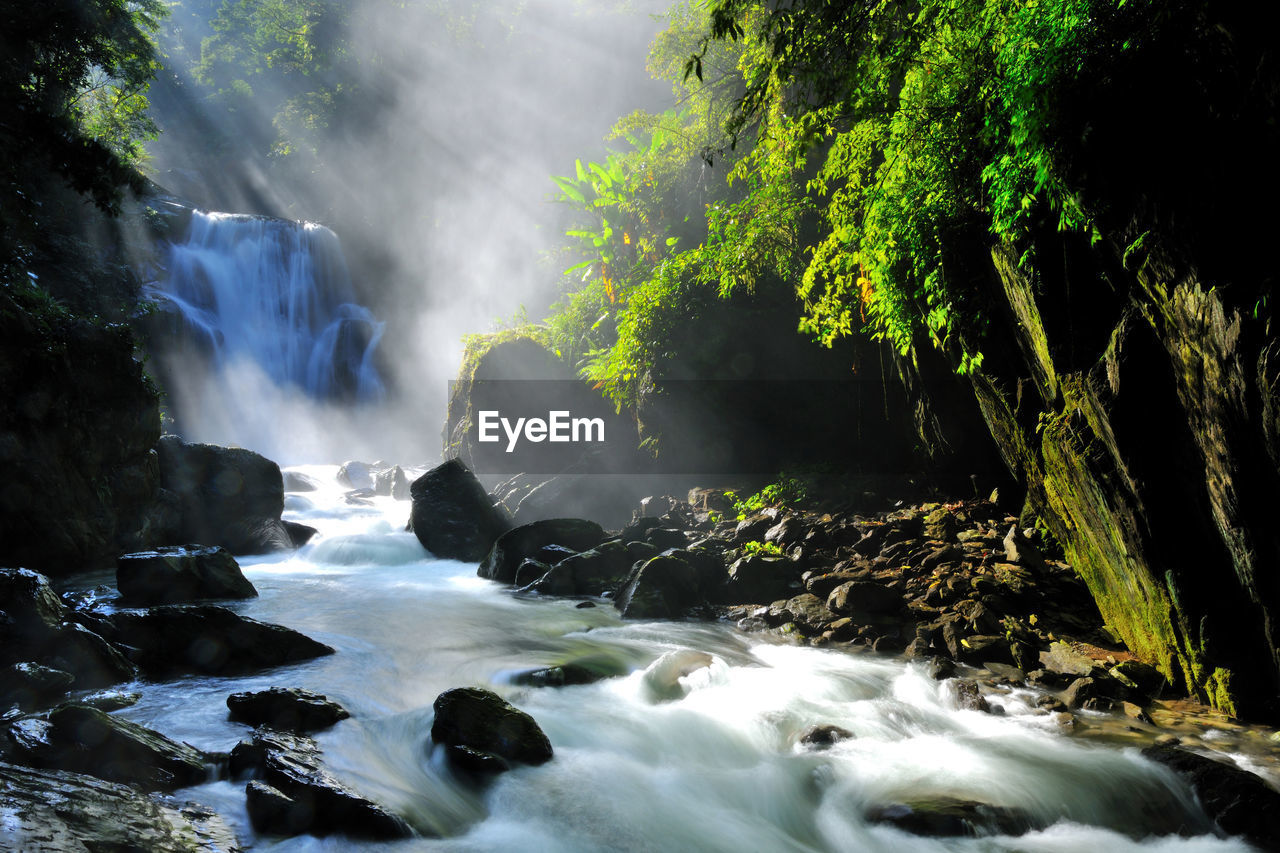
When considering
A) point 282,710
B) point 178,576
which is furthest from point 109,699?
point 178,576

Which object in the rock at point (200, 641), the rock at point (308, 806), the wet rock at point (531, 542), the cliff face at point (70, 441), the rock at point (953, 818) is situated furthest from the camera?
the wet rock at point (531, 542)

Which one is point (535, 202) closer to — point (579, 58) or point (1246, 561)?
point (579, 58)

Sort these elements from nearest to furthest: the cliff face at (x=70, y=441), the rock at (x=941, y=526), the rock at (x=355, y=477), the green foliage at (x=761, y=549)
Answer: the rock at (x=941, y=526) < the cliff face at (x=70, y=441) < the green foliage at (x=761, y=549) < the rock at (x=355, y=477)

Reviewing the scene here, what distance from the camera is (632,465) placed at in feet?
55.1

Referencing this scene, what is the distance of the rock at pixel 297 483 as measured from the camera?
2100 centimetres

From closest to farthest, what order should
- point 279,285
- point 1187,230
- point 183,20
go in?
point 1187,230
point 279,285
point 183,20

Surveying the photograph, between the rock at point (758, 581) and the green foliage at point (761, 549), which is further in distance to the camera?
the green foliage at point (761, 549)

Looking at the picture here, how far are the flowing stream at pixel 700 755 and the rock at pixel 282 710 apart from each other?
15cm

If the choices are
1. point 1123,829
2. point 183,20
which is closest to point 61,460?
point 1123,829

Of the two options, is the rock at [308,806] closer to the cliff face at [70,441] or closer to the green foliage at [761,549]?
the green foliage at [761,549]

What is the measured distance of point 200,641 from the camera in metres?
6.20

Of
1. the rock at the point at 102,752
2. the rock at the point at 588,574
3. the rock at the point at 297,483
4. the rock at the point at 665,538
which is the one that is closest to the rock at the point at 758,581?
the rock at the point at 588,574

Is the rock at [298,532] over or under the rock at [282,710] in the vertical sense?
over

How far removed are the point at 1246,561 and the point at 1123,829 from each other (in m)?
1.79
